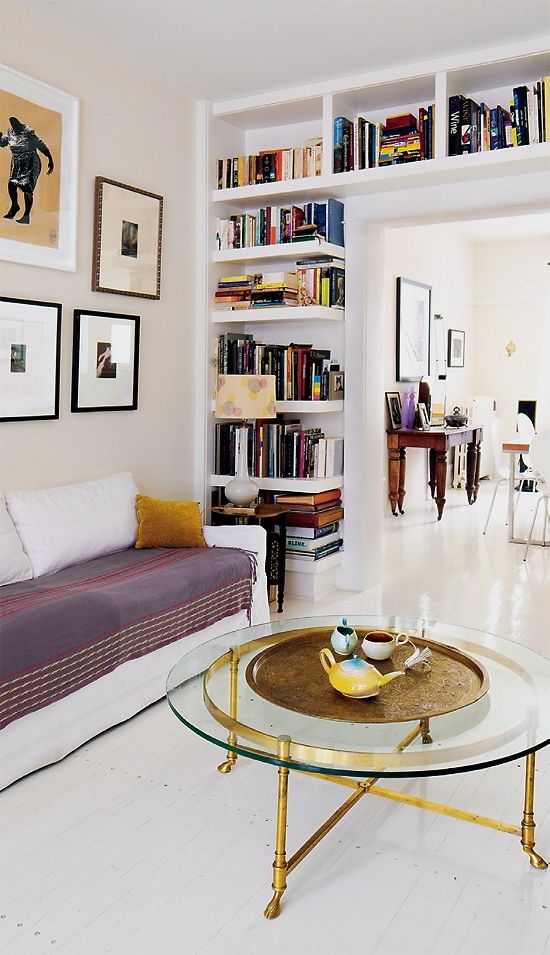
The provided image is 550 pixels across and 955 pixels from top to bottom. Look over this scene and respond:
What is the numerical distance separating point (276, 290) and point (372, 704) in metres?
3.00

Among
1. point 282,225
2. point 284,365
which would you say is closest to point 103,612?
point 284,365

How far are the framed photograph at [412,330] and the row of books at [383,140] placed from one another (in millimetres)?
3059

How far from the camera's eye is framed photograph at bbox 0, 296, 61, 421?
3.49 metres

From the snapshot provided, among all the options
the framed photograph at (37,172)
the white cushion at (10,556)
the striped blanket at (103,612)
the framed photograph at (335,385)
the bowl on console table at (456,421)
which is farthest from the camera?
the bowl on console table at (456,421)

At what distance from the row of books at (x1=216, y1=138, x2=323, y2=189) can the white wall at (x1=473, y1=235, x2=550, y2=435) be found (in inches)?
222

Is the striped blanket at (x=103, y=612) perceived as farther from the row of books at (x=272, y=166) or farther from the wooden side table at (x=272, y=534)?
the row of books at (x=272, y=166)

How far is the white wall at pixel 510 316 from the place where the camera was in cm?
966

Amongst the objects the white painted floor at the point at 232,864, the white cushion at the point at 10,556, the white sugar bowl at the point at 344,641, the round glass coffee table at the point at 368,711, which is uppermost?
the white cushion at the point at 10,556

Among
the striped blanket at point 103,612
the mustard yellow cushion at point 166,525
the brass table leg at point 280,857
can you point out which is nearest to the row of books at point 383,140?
the mustard yellow cushion at point 166,525

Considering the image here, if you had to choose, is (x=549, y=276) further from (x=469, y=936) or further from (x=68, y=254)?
(x=469, y=936)

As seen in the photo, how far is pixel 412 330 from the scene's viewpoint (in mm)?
7773

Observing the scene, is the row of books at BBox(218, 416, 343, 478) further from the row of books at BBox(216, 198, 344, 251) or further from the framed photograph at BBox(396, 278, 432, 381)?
the framed photograph at BBox(396, 278, 432, 381)

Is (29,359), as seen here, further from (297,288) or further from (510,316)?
(510,316)

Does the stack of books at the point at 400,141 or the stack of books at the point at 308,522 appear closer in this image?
the stack of books at the point at 400,141
